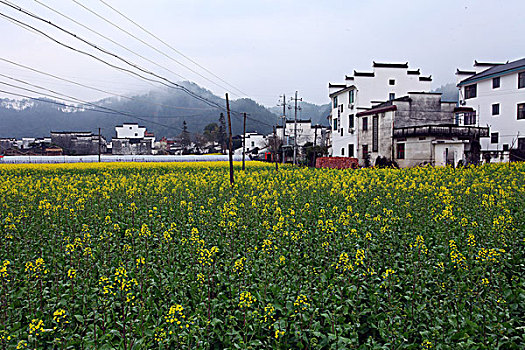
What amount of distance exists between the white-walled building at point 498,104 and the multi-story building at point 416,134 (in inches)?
235

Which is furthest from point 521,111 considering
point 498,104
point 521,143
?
point 521,143

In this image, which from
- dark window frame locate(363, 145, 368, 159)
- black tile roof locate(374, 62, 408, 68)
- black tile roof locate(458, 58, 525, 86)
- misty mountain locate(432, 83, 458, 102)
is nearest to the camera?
black tile roof locate(458, 58, 525, 86)

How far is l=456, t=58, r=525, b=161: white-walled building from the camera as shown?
1677 inches

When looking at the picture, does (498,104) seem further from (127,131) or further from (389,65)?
(127,131)

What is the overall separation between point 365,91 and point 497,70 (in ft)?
55.6

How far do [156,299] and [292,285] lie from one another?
232 cm

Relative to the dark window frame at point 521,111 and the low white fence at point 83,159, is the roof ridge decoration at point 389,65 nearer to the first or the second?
the dark window frame at point 521,111

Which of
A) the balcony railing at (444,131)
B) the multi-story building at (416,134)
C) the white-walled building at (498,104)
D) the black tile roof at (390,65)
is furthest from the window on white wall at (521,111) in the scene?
the black tile roof at (390,65)

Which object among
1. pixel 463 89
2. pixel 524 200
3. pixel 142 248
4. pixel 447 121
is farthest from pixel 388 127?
pixel 142 248

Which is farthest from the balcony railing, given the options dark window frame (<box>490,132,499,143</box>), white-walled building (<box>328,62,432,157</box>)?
white-walled building (<box>328,62,432,157</box>)

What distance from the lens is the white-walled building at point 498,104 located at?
140 feet

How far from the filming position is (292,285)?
5.27 m

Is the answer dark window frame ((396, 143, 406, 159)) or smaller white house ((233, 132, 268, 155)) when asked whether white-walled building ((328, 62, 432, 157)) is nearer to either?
dark window frame ((396, 143, 406, 159))

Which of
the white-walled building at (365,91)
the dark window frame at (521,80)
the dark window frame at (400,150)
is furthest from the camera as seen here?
the white-walled building at (365,91)
